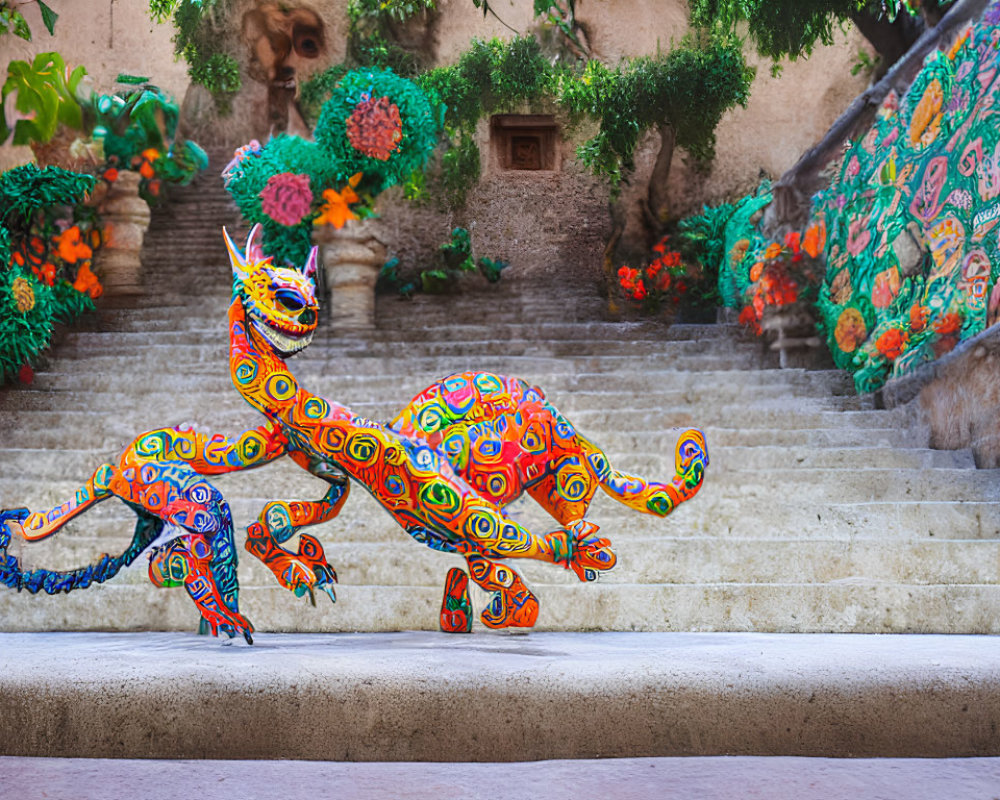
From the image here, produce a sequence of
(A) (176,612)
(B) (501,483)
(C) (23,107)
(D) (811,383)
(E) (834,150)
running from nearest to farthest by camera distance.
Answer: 1. (C) (23,107)
2. (B) (501,483)
3. (A) (176,612)
4. (D) (811,383)
5. (E) (834,150)

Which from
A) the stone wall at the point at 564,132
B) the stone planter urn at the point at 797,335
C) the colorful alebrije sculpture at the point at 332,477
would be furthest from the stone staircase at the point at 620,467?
the stone wall at the point at 564,132

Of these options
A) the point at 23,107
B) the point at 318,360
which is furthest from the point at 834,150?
the point at 23,107

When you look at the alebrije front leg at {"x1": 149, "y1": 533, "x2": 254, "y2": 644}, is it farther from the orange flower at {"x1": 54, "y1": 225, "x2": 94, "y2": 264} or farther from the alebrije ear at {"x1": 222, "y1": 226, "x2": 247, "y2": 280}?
the orange flower at {"x1": 54, "y1": 225, "x2": 94, "y2": 264}

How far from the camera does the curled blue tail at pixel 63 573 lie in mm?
2756

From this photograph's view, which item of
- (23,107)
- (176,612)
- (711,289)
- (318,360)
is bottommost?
(176,612)

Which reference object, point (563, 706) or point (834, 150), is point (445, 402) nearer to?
point (563, 706)

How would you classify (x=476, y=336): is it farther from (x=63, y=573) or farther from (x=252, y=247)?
(x=63, y=573)

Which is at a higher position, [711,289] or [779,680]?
[711,289]

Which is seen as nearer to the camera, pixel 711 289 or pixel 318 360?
pixel 318 360

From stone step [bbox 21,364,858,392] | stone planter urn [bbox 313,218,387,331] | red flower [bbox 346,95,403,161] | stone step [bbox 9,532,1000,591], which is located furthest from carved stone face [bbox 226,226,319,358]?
red flower [bbox 346,95,403,161]

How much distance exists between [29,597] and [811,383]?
4265 mm

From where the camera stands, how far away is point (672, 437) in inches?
196

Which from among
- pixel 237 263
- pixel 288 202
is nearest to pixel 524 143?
pixel 288 202

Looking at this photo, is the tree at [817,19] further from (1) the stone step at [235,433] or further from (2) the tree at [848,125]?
(1) the stone step at [235,433]
